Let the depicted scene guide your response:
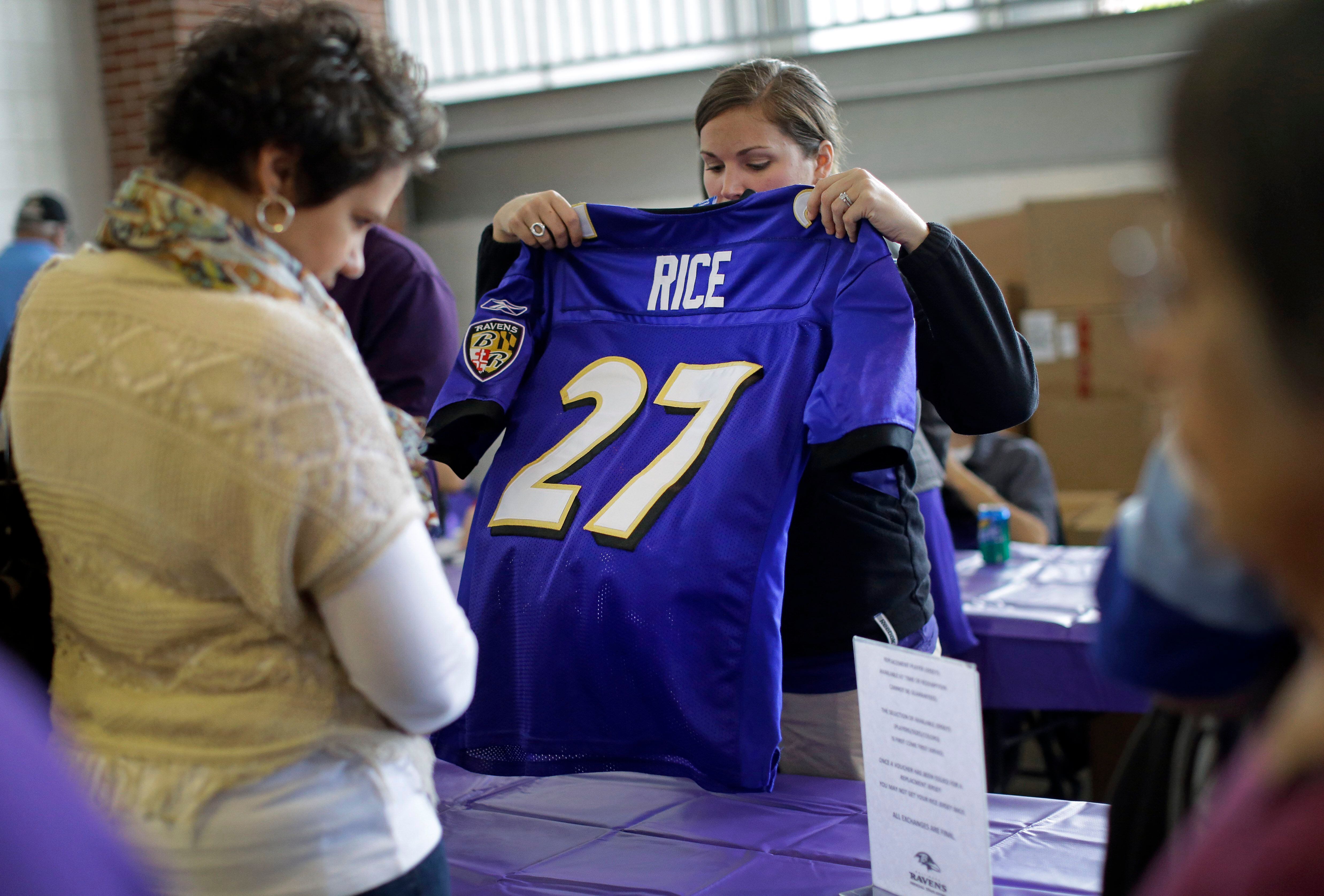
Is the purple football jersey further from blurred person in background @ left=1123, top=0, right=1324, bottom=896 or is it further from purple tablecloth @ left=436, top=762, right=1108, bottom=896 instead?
blurred person in background @ left=1123, top=0, right=1324, bottom=896

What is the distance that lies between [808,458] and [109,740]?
84 centimetres

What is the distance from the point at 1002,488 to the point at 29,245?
4.07m

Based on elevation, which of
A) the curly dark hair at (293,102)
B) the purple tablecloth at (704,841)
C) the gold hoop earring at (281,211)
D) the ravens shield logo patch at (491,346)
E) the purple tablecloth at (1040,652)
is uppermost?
the curly dark hair at (293,102)

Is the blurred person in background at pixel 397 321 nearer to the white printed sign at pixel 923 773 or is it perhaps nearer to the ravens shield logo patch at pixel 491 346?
the ravens shield logo patch at pixel 491 346

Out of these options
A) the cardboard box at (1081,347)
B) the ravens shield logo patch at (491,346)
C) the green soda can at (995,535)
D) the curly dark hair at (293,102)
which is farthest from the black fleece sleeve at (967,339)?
the cardboard box at (1081,347)

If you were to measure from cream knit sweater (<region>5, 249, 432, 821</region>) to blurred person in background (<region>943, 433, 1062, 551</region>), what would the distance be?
2746mm

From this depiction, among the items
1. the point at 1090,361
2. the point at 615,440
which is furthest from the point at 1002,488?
the point at 615,440

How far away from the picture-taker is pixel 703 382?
1502 mm

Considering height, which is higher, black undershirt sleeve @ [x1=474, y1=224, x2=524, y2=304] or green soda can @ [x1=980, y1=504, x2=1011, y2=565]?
black undershirt sleeve @ [x1=474, y1=224, x2=524, y2=304]

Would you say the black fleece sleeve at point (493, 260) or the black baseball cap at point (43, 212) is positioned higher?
the black baseball cap at point (43, 212)

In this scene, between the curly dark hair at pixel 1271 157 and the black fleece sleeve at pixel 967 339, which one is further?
the black fleece sleeve at pixel 967 339

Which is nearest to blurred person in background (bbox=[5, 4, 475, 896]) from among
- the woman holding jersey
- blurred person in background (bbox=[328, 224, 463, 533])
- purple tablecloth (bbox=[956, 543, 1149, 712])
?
the woman holding jersey

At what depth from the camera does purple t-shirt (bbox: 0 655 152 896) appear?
51cm

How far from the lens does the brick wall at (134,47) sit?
18.9 feet
